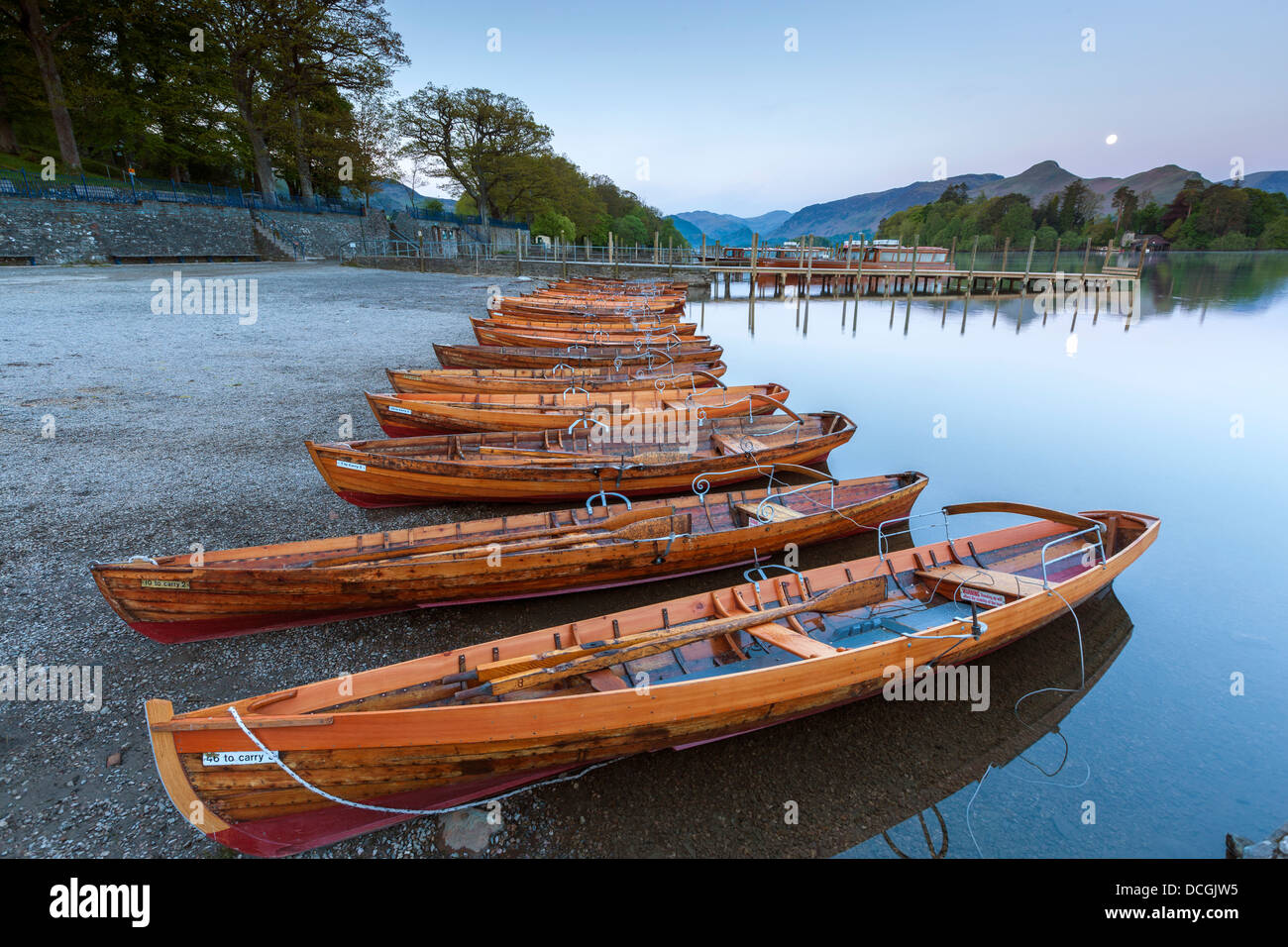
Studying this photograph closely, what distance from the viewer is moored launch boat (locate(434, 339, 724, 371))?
1447 centimetres

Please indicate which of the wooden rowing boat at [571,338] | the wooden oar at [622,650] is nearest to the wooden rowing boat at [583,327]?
the wooden rowing boat at [571,338]

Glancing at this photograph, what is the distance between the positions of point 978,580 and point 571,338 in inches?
569

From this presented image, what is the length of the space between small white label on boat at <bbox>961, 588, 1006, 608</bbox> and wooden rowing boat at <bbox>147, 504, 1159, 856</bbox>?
0.02 m

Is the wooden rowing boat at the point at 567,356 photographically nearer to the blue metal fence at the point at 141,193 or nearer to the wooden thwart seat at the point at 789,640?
the wooden thwart seat at the point at 789,640

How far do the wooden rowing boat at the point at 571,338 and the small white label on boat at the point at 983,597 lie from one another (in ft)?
43.0

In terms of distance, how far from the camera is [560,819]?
399 cm

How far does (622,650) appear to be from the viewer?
14.3 feet

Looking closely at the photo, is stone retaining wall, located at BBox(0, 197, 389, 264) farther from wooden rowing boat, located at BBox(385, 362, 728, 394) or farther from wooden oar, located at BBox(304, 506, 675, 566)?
wooden oar, located at BBox(304, 506, 675, 566)

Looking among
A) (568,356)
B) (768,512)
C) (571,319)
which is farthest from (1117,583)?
(571,319)

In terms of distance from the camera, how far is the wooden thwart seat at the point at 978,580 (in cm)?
588

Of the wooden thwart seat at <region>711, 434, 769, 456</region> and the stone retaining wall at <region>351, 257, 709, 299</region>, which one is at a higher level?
the stone retaining wall at <region>351, 257, 709, 299</region>

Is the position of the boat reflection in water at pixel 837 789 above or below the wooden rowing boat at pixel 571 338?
below

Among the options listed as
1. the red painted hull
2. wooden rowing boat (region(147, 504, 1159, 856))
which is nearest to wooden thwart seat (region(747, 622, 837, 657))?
wooden rowing boat (region(147, 504, 1159, 856))
